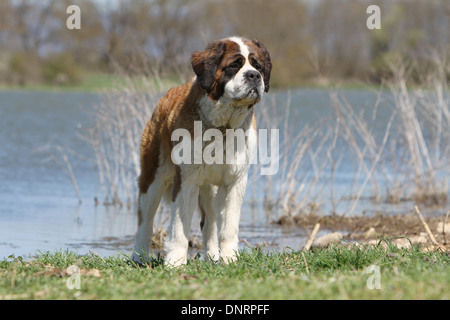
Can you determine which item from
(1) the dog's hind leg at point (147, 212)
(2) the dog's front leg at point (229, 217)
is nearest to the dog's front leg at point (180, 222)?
(2) the dog's front leg at point (229, 217)

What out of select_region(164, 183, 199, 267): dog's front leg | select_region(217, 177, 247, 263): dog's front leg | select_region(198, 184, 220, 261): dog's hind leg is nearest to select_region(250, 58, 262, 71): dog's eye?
select_region(217, 177, 247, 263): dog's front leg

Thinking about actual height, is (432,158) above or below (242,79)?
below

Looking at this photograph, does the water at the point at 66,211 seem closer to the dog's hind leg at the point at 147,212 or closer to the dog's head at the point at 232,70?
the dog's hind leg at the point at 147,212

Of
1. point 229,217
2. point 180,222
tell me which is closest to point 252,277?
Result: point 229,217

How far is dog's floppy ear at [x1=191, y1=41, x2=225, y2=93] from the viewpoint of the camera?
20.0ft

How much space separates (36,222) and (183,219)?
217 inches

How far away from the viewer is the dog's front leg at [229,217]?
21.4ft

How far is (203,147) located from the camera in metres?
6.34

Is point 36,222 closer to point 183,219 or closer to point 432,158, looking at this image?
point 183,219

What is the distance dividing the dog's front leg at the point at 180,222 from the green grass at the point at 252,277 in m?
0.14

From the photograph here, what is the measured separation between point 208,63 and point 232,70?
0.22 metres
